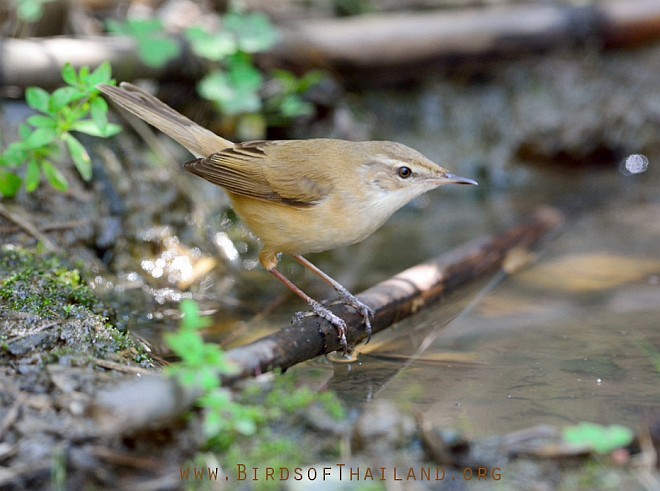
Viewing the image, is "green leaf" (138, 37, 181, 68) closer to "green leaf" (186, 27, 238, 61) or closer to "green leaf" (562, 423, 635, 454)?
"green leaf" (186, 27, 238, 61)

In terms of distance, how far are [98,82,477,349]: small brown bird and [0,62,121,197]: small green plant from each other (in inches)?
7.5

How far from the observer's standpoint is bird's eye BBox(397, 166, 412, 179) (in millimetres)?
4777

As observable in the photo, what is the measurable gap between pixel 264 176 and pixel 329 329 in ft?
4.08

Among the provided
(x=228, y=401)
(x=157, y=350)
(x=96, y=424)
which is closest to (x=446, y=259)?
(x=157, y=350)

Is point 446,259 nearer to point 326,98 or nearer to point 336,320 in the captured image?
point 336,320

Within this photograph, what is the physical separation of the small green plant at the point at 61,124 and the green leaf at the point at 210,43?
2034mm

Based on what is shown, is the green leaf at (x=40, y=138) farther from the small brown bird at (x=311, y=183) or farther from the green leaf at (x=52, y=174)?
the small brown bird at (x=311, y=183)

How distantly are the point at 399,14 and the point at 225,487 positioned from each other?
7.00 metres

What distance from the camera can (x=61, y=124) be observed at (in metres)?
4.52

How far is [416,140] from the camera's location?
29.3 ft

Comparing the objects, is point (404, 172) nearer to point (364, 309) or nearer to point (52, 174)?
point (364, 309)

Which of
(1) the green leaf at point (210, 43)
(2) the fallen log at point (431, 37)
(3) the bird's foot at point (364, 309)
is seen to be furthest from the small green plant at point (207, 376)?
(2) the fallen log at point (431, 37)

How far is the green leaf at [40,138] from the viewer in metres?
4.45

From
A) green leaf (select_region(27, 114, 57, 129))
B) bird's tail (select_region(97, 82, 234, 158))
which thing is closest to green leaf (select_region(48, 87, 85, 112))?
green leaf (select_region(27, 114, 57, 129))
